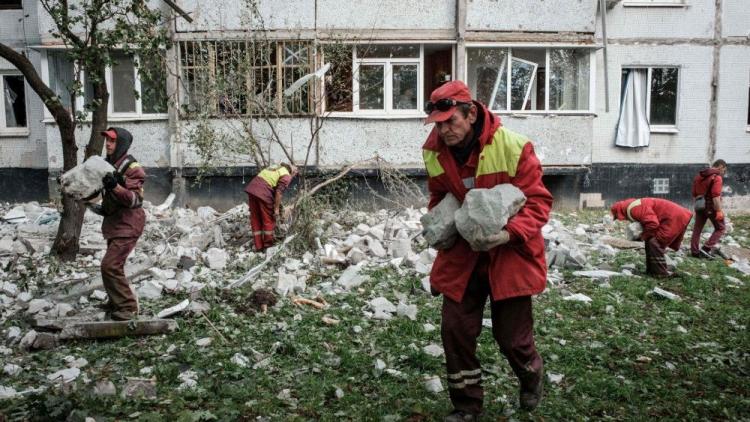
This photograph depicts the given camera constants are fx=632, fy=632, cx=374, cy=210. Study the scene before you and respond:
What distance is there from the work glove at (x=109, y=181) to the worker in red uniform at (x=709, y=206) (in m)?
8.41

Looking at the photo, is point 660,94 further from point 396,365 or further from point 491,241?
point 491,241

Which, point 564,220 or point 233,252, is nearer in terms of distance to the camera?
point 233,252

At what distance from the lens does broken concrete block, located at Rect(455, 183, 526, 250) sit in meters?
3.26

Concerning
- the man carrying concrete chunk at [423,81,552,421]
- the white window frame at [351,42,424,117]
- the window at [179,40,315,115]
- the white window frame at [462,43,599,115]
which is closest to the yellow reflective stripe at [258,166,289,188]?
the window at [179,40,315,115]

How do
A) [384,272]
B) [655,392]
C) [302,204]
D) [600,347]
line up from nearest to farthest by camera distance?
[655,392] < [600,347] < [384,272] < [302,204]

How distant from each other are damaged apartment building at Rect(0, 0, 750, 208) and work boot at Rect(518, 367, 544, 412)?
9.76 m

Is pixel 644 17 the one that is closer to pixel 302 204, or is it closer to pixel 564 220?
pixel 564 220

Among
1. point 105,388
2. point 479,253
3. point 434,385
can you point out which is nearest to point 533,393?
point 434,385

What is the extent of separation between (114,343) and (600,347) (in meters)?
4.10

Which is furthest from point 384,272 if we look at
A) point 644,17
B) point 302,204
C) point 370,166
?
point 644,17

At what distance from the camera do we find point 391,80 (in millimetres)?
14234

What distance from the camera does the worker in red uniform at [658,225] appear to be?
7883 mm

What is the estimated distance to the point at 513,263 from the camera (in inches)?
137

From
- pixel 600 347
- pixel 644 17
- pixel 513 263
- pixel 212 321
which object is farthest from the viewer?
pixel 644 17
